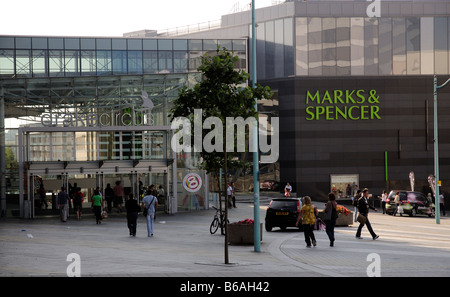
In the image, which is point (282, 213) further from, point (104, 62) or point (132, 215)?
point (104, 62)

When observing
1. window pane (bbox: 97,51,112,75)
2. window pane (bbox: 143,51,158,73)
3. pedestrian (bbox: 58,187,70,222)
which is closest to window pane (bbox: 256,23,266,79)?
window pane (bbox: 143,51,158,73)

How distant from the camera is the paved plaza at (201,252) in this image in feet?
50.3

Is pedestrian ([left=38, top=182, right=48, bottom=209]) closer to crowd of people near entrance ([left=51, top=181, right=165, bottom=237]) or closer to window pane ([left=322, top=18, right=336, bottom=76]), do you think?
crowd of people near entrance ([left=51, top=181, right=165, bottom=237])

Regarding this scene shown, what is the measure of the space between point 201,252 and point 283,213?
7951 mm

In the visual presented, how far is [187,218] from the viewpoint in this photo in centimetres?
3303

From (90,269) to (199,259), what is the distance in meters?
3.42

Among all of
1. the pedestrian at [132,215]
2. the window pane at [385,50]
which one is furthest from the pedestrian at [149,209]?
the window pane at [385,50]

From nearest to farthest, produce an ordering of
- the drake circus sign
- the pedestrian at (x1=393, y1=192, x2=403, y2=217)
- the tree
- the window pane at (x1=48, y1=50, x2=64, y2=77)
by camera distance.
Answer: the tree < the pedestrian at (x1=393, y1=192, x2=403, y2=217) < the drake circus sign < the window pane at (x1=48, y1=50, x2=64, y2=77)

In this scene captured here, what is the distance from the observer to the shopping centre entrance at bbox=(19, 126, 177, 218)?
108ft

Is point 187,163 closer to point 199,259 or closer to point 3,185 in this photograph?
point 3,185

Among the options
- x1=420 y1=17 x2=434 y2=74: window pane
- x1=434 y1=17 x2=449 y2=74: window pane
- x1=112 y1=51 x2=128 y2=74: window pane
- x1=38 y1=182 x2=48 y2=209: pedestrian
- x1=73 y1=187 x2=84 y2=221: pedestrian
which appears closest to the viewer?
x1=73 y1=187 x2=84 y2=221: pedestrian

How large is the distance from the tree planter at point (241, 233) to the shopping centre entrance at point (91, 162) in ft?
43.6

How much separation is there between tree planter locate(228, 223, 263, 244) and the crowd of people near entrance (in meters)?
3.67
